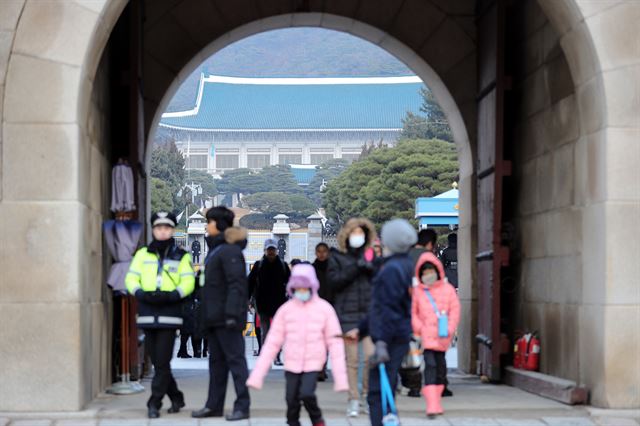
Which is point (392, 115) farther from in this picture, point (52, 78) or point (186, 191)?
point (52, 78)

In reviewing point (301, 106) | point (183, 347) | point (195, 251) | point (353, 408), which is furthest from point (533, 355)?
point (301, 106)

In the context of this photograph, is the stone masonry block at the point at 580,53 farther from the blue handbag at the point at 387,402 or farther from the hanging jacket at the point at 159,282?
the hanging jacket at the point at 159,282

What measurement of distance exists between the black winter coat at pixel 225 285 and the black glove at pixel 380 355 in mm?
1496

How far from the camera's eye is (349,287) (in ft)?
26.9

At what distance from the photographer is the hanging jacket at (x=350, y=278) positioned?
8.10 m

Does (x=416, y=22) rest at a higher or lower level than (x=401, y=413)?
higher

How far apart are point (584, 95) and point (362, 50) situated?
121 meters

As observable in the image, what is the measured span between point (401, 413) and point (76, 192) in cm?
302

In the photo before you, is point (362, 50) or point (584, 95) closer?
point (584, 95)

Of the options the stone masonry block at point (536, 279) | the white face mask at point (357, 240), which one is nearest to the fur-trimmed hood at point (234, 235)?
the white face mask at point (357, 240)

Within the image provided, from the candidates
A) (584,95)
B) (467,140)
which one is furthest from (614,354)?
(467,140)

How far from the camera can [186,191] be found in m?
76.4

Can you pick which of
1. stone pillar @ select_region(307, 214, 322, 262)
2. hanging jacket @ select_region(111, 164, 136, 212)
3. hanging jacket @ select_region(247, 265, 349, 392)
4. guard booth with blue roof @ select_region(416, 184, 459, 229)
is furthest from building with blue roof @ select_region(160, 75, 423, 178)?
hanging jacket @ select_region(247, 265, 349, 392)

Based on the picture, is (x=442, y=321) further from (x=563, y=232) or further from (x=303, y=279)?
(x=563, y=232)
